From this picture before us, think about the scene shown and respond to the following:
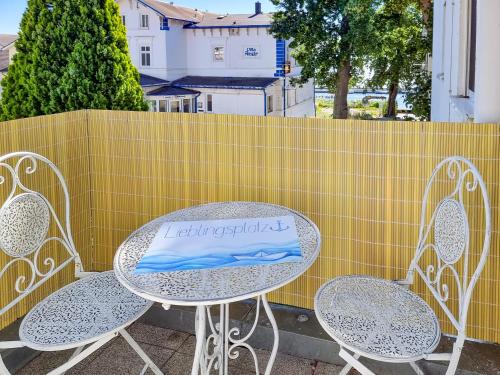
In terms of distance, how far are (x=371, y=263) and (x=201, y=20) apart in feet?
63.0

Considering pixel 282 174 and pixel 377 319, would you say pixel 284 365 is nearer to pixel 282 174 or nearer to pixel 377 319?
pixel 377 319

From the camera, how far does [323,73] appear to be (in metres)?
14.6

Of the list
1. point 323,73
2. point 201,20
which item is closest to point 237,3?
point 201,20

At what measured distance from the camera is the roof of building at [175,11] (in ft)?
58.7

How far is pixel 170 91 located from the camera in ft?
58.1

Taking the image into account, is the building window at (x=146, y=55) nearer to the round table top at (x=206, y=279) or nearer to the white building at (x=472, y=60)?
the white building at (x=472, y=60)

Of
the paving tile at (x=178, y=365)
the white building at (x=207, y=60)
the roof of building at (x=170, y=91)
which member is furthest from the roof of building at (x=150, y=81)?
the paving tile at (x=178, y=365)

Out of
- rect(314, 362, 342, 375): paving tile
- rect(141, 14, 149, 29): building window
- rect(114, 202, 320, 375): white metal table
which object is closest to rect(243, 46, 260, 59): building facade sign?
rect(141, 14, 149, 29): building window

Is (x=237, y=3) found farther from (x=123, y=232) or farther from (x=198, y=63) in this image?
(x=123, y=232)

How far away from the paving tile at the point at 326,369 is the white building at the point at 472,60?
1395mm

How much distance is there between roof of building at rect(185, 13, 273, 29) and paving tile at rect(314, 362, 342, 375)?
56.0 ft

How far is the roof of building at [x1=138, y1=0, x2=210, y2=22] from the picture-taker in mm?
17891

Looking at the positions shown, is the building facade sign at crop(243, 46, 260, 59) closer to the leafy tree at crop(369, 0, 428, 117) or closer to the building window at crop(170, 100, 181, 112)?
the building window at crop(170, 100, 181, 112)

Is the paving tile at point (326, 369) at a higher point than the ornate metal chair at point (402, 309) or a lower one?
lower
